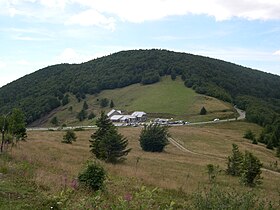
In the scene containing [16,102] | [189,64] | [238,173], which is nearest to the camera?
[238,173]

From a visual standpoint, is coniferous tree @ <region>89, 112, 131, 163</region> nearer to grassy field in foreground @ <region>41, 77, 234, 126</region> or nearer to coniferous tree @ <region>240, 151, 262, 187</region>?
coniferous tree @ <region>240, 151, 262, 187</region>

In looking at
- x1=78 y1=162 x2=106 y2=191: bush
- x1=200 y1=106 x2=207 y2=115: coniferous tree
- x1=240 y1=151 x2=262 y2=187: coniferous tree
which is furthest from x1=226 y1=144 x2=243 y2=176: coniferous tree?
x1=200 y1=106 x2=207 y2=115: coniferous tree

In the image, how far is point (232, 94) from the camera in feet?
588

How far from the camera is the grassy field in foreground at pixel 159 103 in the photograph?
130 meters

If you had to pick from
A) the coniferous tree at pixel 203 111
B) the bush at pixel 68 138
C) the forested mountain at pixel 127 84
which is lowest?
the bush at pixel 68 138

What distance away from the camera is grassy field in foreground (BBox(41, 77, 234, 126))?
13025 centimetres

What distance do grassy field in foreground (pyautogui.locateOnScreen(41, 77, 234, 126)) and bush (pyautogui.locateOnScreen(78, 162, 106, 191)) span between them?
359 feet

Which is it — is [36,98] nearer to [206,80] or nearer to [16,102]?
[16,102]

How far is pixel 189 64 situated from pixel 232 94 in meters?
33.4

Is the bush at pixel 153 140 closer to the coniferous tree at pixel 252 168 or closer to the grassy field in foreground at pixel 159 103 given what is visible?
the coniferous tree at pixel 252 168

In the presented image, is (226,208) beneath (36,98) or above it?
beneath

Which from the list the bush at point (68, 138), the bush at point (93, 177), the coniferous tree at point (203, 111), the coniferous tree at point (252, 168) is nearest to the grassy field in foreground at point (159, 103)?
the coniferous tree at point (203, 111)

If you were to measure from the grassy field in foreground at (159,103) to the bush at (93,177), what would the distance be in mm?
109540

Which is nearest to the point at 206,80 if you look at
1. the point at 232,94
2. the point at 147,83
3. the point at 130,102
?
the point at 232,94
